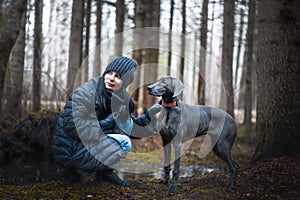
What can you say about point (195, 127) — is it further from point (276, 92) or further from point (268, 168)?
point (276, 92)

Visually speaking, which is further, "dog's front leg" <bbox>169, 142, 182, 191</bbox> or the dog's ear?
"dog's front leg" <bbox>169, 142, 182, 191</bbox>

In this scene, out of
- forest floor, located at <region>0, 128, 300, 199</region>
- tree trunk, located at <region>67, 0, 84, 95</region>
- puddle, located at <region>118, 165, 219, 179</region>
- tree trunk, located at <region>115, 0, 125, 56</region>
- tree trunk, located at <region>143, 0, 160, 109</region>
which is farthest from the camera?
tree trunk, located at <region>143, 0, 160, 109</region>

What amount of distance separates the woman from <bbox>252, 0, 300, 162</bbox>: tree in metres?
2.12

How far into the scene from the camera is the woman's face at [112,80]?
3812 millimetres

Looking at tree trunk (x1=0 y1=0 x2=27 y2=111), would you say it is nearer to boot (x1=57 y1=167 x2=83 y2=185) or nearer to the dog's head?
boot (x1=57 y1=167 x2=83 y2=185)

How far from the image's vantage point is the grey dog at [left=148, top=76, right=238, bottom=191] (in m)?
3.69

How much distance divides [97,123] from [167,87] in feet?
3.18

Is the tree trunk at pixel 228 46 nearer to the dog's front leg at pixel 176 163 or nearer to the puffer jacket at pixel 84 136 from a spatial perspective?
the dog's front leg at pixel 176 163

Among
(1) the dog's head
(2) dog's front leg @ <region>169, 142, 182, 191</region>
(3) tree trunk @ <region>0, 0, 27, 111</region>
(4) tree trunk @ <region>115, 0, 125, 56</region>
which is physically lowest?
(2) dog's front leg @ <region>169, 142, 182, 191</region>

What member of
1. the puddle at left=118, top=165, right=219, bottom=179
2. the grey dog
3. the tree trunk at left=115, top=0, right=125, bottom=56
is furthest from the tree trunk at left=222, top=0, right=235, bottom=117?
the grey dog

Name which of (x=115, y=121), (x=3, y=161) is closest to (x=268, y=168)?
(x=115, y=121)

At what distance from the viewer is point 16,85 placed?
920 cm

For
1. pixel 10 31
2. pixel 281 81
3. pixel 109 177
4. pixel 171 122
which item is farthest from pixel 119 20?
pixel 171 122

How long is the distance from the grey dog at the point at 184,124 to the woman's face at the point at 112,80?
1.60 ft
